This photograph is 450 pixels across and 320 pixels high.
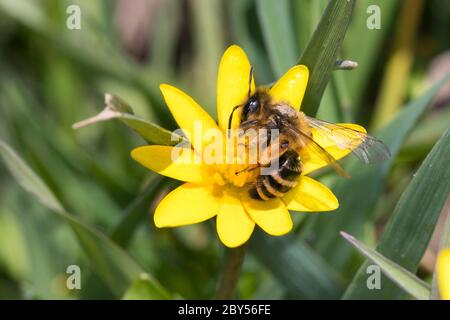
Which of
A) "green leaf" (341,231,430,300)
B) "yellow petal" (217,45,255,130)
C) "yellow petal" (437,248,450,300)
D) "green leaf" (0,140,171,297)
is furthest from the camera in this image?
"green leaf" (0,140,171,297)

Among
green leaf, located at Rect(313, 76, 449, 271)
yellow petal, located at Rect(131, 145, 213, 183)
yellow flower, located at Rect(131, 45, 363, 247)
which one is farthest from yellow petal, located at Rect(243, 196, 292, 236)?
green leaf, located at Rect(313, 76, 449, 271)

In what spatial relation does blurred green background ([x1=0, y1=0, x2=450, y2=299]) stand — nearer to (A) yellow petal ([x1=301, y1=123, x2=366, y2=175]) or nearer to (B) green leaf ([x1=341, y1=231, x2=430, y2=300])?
(A) yellow petal ([x1=301, y1=123, x2=366, y2=175])

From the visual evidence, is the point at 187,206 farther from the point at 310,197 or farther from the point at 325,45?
the point at 325,45

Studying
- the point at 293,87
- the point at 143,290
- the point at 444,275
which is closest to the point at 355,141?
the point at 293,87

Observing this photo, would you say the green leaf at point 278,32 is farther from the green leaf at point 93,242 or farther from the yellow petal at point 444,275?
the yellow petal at point 444,275

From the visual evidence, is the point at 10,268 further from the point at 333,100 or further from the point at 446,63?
the point at 446,63

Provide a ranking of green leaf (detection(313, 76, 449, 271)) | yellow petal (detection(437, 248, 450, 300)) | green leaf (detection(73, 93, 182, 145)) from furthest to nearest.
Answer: green leaf (detection(313, 76, 449, 271)), green leaf (detection(73, 93, 182, 145)), yellow petal (detection(437, 248, 450, 300))
